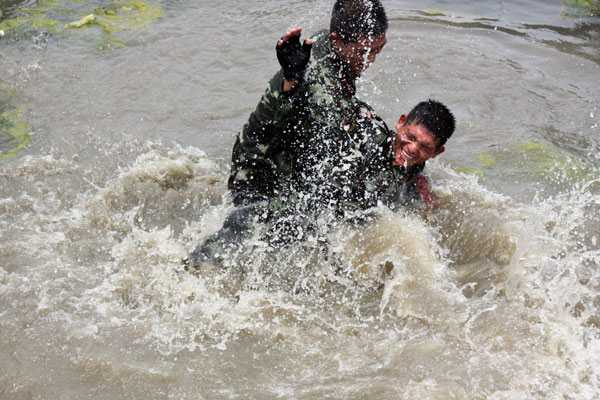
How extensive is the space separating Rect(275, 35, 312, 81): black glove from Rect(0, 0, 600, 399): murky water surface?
120 centimetres

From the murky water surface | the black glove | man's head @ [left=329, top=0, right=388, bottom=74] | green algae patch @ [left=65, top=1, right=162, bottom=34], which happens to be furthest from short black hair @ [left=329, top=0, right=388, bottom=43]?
green algae patch @ [left=65, top=1, right=162, bottom=34]

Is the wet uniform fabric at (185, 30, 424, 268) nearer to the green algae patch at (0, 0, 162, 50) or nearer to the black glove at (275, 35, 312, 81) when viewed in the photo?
the black glove at (275, 35, 312, 81)

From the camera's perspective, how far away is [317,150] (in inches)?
122

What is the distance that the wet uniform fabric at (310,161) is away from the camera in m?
2.95

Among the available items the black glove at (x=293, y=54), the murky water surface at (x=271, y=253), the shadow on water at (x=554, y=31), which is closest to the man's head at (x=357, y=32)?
the black glove at (x=293, y=54)

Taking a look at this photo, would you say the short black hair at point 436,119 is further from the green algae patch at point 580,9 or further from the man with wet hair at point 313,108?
the green algae patch at point 580,9

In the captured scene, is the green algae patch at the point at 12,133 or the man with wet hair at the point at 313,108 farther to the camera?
the green algae patch at the point at 12,133

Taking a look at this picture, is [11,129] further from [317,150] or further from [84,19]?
[317,150]

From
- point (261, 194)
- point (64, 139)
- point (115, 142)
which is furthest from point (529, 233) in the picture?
point (64, 139)

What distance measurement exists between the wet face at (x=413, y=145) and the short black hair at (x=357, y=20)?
63 cm

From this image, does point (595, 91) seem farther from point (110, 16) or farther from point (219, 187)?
point (110, 16)

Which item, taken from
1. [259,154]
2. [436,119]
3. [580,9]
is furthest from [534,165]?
[580,9]

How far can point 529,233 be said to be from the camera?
10.4 feet

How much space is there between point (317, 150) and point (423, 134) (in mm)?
683
